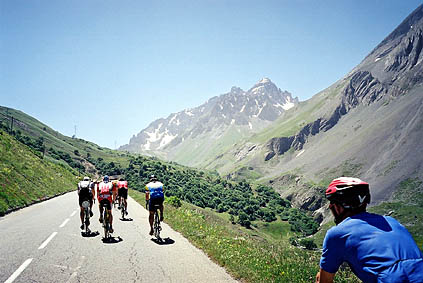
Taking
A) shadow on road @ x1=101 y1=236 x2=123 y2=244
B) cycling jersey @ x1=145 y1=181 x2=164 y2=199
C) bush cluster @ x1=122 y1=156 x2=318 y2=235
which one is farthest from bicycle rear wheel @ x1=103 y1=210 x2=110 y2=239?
bush cluster @ x1=122 y1=156 x2=318 y2=235

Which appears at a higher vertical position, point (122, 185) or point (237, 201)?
point (122, 185)

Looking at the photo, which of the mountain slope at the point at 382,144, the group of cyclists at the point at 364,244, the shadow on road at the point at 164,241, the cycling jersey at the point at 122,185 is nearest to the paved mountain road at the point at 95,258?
the shadow on road at the point at 164,241

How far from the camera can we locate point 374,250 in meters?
3.09

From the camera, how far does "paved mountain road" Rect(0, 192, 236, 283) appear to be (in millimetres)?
8016

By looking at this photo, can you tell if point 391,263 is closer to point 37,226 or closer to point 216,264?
point 216,264

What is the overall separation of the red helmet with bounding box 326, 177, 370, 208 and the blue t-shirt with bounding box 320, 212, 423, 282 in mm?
192

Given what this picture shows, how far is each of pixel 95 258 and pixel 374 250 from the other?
9154mm

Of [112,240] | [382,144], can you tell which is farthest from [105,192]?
[382,144]

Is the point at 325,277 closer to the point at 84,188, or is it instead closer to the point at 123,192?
the point at 84,188

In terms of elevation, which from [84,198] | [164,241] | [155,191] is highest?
[155,191]

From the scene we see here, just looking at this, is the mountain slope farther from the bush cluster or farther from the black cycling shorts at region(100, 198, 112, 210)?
the black cycling shorts at region(100, 198, 112, 210)

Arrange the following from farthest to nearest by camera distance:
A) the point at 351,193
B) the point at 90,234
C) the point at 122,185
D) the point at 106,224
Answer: the point at 122,185, the point at 90,234, the point at 106,224, the point at 351,193

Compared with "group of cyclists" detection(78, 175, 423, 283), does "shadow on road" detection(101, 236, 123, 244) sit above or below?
below

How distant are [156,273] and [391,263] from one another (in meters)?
6.93
